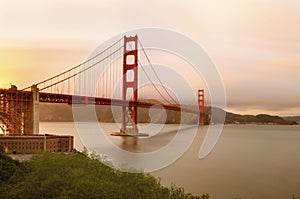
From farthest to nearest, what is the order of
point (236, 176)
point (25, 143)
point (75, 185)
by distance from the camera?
point (25, 143) → point (236, 176) → point (75, 185)

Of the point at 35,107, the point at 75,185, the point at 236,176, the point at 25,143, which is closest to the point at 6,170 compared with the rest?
the point at 75,185

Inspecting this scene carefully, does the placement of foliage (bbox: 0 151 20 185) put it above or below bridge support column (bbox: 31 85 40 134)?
below

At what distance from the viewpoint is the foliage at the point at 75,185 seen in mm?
6113

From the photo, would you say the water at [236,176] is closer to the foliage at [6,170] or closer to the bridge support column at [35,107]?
the foliage at [6,170]

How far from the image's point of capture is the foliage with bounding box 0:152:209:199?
6.11 meters

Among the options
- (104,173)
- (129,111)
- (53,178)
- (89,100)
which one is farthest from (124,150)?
(53,178)

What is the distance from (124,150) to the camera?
62.0ft

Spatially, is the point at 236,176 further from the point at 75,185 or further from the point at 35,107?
the point at 35,107

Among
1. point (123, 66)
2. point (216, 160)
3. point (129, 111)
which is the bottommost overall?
point (216, 160)

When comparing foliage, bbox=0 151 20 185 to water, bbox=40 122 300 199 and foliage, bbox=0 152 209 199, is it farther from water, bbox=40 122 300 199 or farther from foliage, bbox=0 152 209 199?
water, bbox=40 122 300 199

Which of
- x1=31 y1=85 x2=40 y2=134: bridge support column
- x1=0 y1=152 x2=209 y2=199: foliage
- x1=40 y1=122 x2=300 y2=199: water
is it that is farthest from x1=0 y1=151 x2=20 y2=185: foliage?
x1=31 y1=85 x2=40 y2=134: bridge support column

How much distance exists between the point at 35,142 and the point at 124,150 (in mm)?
4949

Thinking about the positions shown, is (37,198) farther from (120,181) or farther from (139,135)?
(139,135)

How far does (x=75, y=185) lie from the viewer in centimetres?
634
